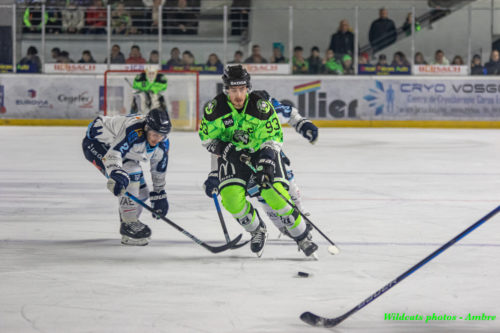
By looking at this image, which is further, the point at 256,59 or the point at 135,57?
the point at 256,59

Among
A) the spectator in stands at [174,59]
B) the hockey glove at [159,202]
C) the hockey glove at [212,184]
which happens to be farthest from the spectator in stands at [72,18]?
the hockey glove at [212,184]

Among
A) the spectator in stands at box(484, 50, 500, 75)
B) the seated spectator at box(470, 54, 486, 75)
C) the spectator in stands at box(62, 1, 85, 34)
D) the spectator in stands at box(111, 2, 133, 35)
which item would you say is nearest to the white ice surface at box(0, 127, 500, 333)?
the spectator in stands at box(111, 2, 133, 35)

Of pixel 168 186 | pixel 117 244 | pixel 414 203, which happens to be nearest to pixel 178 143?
pixel 168 186

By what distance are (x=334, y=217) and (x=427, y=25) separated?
12166 mm

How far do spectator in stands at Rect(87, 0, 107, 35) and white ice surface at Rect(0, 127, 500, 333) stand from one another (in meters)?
7.50

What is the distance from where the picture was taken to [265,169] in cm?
427

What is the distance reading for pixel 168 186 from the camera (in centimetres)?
749

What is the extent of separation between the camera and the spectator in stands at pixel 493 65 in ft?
52.2

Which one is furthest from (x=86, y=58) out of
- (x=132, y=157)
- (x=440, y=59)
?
(x=132, y=157)

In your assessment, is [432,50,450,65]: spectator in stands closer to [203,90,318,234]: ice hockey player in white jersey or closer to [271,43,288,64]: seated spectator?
[271,43,288,64]: seated spectator

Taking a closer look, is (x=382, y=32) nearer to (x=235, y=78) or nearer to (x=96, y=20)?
(x=96, y=20)

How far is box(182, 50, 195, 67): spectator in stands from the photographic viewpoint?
1584 centimetres

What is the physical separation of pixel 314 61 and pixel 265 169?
1193 centimetres

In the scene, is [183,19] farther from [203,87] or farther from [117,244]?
[117,244]
